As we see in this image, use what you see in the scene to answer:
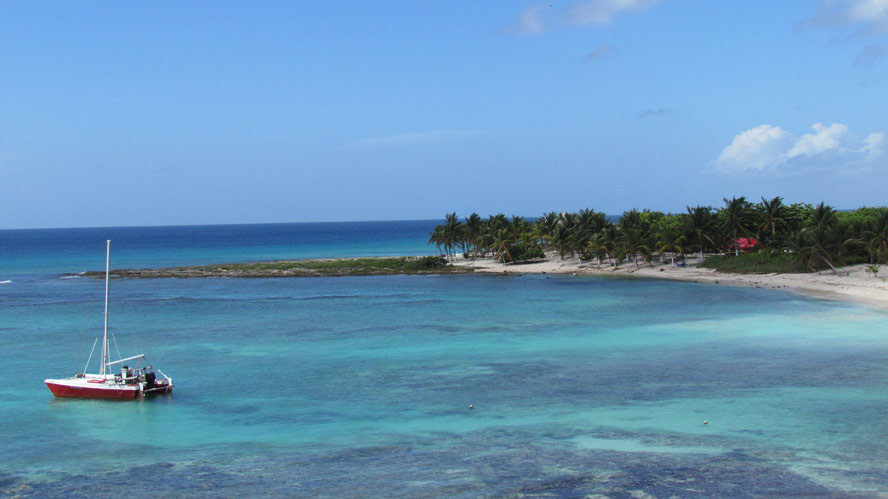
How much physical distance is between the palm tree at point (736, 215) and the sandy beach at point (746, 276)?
5.82m

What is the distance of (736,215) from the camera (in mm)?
93062

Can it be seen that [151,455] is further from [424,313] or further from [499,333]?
[424,313]

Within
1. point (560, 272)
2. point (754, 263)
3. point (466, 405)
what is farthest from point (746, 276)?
point (466, 405)

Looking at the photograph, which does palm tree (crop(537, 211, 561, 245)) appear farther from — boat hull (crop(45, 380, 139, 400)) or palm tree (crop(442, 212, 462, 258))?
boat hull (crop(45, 380, 139, 400))

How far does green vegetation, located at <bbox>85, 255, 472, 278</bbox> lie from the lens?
108m

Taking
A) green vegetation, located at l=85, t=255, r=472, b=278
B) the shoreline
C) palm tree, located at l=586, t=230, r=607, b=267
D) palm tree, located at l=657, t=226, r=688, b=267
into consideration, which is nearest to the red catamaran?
the shoreline

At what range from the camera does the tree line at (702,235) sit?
8250cm

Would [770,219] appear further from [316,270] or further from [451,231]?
[316,270]

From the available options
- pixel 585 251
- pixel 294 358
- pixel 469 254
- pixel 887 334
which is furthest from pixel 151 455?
pixel 469 254

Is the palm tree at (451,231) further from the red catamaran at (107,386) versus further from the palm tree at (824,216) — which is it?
the red catamaran at (107,386)

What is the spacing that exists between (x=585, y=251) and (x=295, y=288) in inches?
1605

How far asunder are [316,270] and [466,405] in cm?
7875

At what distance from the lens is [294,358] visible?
47125 millimetres

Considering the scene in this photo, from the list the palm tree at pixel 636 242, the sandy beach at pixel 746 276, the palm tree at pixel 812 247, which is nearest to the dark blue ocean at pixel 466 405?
the sandy beach at pixel 746 276
